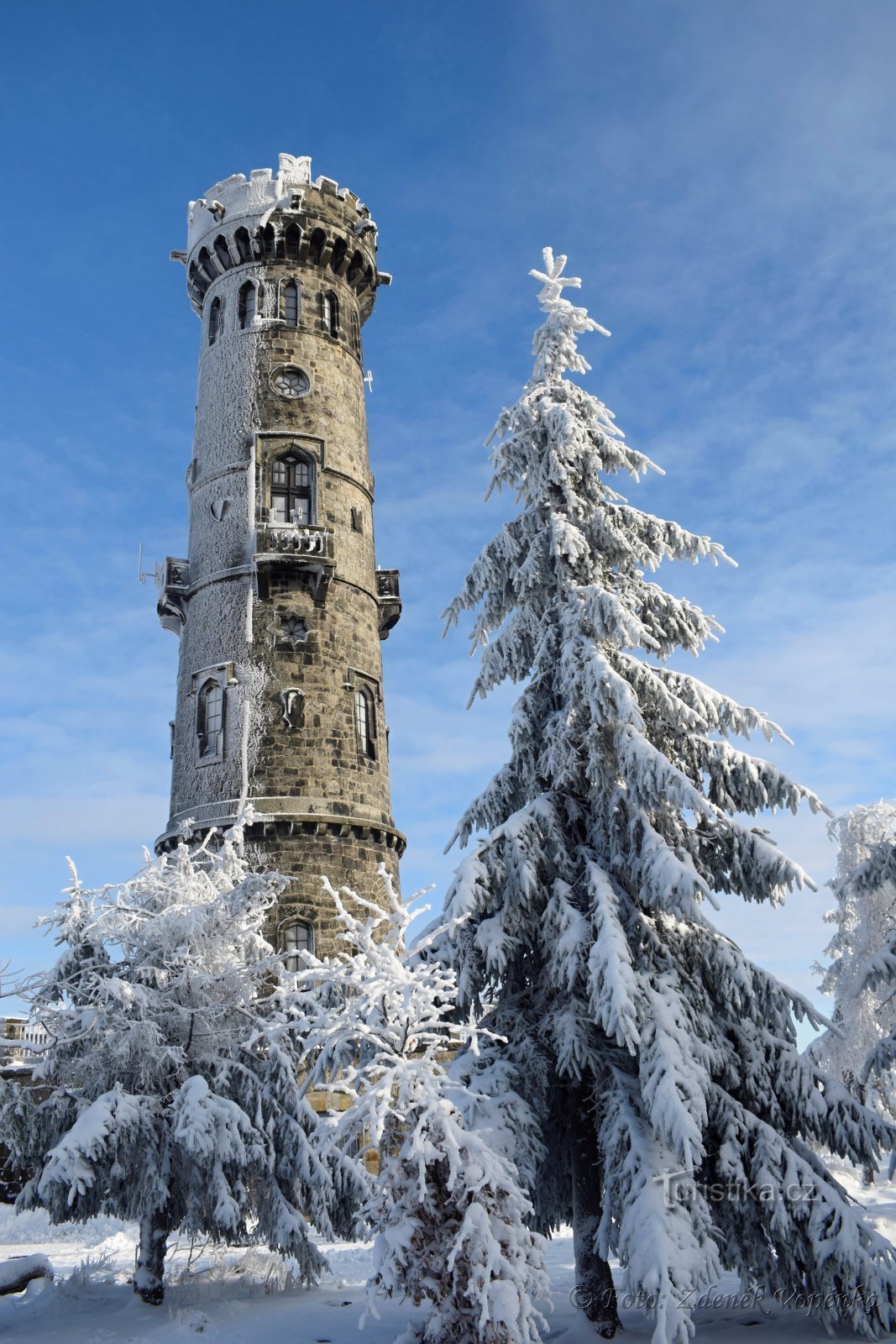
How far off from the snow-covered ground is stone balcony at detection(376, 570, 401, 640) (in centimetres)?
1620

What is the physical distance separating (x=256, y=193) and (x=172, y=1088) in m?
23.4

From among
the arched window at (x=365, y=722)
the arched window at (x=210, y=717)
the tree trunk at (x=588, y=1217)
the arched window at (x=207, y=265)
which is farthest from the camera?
the arched window at (x=207, y=265)

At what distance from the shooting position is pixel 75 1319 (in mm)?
12273

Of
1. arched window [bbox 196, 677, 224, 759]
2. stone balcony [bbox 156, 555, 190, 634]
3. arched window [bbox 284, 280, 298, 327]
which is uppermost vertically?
arched window [bbox 284, 280, 298, 327]

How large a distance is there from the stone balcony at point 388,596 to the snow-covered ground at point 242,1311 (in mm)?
16200

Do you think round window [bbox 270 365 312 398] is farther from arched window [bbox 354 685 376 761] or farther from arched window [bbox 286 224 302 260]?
arched window [bbox 354 685 376 761]

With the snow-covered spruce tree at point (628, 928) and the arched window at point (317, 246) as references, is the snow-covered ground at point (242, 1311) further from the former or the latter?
the arched window at point (317, 246)

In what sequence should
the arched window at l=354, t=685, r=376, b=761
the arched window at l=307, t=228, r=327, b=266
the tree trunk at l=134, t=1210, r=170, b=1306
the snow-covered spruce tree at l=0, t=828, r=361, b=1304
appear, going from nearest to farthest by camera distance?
the snow-covered spruce tree at l=0, t=828, r=361, b=1304 → the tree trunk at l=134, t=1210, r=170, b=1306 → the arched window at l=354, t=685, r=376, b=761 → the arched window at l=307, t=228, r=327, b=266

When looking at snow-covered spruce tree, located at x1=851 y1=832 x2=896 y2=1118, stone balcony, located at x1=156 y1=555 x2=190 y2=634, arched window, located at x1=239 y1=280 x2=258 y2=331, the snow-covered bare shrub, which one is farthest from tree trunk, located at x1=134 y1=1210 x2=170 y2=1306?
arched window, located at x1=239 y1=280 x2=258 y2=331

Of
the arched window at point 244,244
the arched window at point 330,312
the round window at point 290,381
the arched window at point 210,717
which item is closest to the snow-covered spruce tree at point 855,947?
the arched window at point 210,717

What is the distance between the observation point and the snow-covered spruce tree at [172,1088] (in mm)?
12047

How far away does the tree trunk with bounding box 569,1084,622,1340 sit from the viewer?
36.9ft

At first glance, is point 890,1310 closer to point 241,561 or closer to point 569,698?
point 569,698

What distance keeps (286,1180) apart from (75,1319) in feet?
9.24
